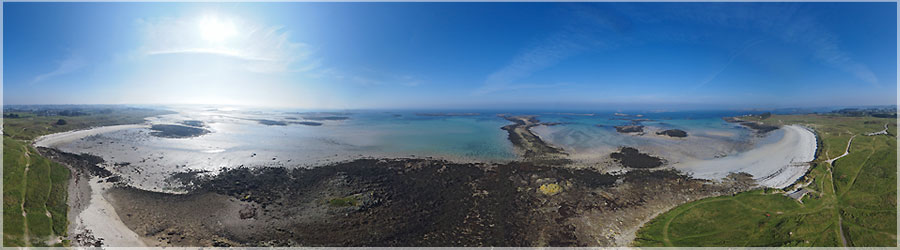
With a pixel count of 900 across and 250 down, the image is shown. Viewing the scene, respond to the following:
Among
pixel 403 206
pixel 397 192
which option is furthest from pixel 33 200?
pixel 403 206

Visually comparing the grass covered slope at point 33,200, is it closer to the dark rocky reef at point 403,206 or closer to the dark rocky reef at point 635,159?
the dark rocky reef at point 403,206

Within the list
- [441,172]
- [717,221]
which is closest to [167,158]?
[441,172]

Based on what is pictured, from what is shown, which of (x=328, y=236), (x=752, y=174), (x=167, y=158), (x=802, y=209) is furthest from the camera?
(x=167, y=158)

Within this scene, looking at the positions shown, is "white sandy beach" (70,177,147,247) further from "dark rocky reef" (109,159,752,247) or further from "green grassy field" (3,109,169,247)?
"green grassy field" (3,109,169,247)

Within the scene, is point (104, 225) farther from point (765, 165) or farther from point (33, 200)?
point (765, 165)

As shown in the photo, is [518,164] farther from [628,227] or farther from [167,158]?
[167,158]

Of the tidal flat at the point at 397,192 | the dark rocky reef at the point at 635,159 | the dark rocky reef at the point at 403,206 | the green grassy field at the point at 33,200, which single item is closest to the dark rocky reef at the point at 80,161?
the tidal flat at the point at 397,192

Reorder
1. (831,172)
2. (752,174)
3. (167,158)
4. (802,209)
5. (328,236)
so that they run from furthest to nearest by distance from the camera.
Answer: (167,158) → (752,174) → (831,172) → (802,209) → (328,236)
